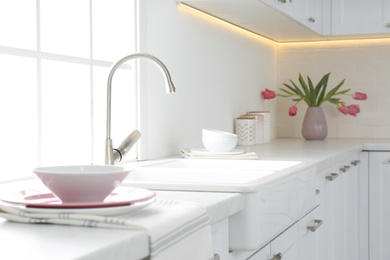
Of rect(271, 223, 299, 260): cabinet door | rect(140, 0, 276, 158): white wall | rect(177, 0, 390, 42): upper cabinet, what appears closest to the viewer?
rect(271, 223, 299, 260): cabinet door

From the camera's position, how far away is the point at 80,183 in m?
1.06

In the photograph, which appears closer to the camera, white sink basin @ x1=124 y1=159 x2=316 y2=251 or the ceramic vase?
white sink basin @ x1=124 y1=159 x2=316 y2=251

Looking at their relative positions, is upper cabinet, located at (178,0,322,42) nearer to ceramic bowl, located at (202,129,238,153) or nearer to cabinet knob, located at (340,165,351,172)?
ceramic bowl, located at (202,129,238,153)

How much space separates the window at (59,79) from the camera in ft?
5.56

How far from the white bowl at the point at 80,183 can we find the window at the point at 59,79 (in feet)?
2.07

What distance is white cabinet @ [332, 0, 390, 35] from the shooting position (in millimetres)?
3803

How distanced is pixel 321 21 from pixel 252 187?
8.69ft

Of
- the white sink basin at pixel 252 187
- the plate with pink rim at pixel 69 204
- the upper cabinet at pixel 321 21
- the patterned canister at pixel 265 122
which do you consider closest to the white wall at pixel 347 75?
the upper cabinet at pixel 321 21

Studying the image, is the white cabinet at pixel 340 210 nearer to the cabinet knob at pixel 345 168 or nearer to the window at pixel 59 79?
the cabinet knob at pixel 345 168

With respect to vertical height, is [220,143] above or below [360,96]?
below

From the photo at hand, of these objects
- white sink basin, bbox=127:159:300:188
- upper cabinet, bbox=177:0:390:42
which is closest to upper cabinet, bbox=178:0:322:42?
upper cabinet, bbox=177:0:390:42

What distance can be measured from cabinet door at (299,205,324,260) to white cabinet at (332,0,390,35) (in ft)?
5.66

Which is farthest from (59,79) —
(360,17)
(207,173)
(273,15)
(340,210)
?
(360,17)

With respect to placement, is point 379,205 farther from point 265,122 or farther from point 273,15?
point 273,15
